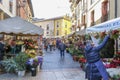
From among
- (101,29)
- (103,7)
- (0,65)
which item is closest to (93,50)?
(101,29)

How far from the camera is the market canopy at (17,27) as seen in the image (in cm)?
1466

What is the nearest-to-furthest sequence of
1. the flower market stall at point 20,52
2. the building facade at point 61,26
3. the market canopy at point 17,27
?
1. the flower market stall at point 20,52
2. the market canopy at point 17,27
3. the building facade at point 61,26

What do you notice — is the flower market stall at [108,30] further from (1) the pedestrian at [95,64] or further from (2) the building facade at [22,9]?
(2) the building facade at [22,9]

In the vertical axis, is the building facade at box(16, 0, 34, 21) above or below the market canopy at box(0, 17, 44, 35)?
above

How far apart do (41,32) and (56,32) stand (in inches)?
2779

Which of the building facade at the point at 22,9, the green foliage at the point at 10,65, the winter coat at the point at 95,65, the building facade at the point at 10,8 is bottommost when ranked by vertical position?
the green foliage at the point at 10,65

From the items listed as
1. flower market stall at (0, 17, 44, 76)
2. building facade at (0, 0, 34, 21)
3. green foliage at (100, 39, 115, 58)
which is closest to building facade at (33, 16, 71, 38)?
building facade at (0, 0, 34, 21)

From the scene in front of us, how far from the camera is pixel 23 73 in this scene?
13109 millimetres

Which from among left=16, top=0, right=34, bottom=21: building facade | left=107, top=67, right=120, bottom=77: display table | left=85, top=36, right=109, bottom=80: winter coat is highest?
left=16, top=0, right=34, bottom=21: building facade

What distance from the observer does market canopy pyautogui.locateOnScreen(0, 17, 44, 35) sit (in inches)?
577

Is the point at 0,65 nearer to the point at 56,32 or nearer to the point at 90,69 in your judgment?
the point at 90,69

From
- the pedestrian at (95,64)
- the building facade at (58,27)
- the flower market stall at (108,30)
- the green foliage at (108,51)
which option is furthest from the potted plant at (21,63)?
the building facade at (58,27)

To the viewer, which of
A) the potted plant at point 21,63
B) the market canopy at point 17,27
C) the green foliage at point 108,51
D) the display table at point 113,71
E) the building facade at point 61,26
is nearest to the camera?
the display table at point 113,71

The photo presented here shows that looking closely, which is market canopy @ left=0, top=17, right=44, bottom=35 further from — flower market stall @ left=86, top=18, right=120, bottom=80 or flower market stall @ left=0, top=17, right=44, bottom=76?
flower market stall @ left=86, top=18, right=120, bottom=80
